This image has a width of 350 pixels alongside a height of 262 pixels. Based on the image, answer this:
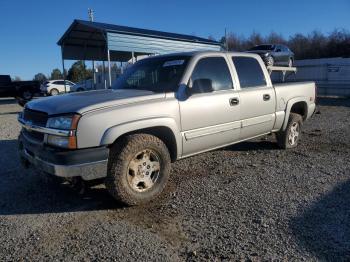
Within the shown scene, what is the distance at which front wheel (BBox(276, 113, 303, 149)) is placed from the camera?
23.0 feet

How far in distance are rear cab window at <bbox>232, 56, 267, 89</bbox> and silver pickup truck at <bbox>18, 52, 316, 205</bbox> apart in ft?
0.06

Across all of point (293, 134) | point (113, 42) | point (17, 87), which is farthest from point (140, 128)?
point (17, 87)

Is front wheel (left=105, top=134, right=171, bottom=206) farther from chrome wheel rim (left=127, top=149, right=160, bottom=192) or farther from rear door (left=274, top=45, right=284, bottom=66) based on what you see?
rear door (left=274, top=45, right=284, bottom=66)

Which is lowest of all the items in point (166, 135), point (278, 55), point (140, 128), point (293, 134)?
point (293, 134)

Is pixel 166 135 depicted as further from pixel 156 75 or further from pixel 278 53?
pixel 278 53

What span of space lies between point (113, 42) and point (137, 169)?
13538mm

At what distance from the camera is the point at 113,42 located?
16.9m

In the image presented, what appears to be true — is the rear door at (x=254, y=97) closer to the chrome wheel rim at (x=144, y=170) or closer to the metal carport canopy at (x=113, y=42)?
the chrome wheel rim at (x=144, y=170)

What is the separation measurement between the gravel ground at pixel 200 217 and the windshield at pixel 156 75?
1.43m

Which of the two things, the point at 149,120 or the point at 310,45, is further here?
the point at 310,45

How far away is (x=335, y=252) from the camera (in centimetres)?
321

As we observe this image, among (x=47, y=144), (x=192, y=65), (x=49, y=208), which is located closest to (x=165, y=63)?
(x=192, y=65)

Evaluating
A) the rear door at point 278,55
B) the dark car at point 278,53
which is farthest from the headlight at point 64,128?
the rear door at point 278,55

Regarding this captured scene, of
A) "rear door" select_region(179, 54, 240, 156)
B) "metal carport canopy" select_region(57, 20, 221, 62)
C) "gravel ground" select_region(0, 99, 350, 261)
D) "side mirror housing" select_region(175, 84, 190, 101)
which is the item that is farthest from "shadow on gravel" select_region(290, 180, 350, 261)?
"metal carport canopy" select_region(57, 20, 221, 62)
